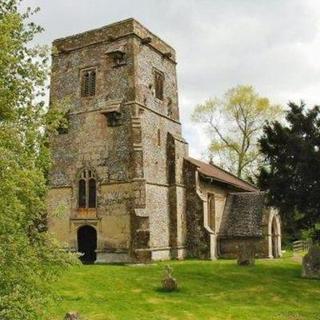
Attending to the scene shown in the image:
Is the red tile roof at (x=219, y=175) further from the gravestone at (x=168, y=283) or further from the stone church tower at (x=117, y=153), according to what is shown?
the gravestone at (x=168, y=283)

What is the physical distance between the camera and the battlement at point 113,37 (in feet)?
95.8

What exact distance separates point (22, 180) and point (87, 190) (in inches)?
760

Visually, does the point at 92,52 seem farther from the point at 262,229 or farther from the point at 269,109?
the point at 269,109

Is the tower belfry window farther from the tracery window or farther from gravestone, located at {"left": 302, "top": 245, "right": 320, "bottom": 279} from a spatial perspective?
gravestone, located at {"left": 302, "top": 245, "right": 320, "bottom": 279}

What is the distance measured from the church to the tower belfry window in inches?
3.0

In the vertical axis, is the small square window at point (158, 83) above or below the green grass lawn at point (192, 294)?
above

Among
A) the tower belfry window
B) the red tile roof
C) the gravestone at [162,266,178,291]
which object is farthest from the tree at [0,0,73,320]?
the red tile roof

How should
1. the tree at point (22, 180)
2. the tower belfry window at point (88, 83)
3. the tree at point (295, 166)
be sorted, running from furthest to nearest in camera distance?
the tower belfry window at point (88, 83), the tree at point (295, 166), the tree at point (22, 180)

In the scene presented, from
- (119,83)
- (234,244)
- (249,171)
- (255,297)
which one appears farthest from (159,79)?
(249,171)

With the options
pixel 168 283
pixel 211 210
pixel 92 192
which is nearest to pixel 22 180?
pixel 168 283

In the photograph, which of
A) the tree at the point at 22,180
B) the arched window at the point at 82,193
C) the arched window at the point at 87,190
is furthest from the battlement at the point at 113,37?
A: the tree at the point at 22,180

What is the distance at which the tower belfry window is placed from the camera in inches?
1176

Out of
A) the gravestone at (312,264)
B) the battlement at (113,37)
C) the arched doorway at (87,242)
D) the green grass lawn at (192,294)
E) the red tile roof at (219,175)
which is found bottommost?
the green grass lawn at (192,294)

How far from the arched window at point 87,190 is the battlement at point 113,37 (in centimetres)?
801
